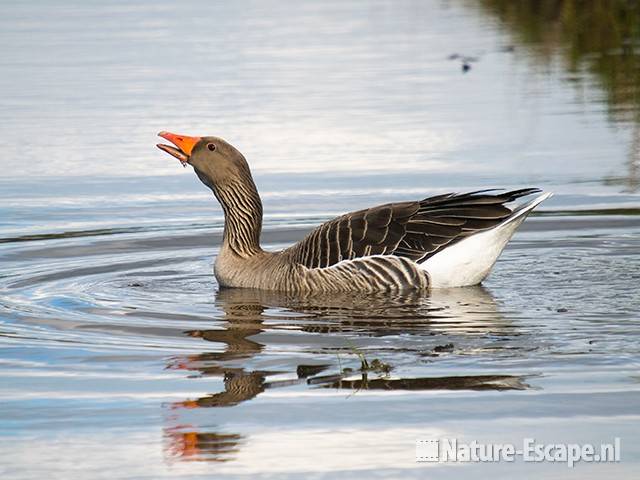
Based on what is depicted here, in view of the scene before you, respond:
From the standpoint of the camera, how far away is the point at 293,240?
1366 cm

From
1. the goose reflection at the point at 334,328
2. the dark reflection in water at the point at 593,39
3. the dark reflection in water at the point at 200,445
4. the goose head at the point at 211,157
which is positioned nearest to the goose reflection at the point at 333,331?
the goose reflection at the point at 334,328

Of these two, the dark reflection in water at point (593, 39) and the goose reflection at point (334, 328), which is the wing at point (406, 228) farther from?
the dark reflection in water at point (593, 39)

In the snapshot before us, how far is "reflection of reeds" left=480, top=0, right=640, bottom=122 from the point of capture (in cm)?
1983

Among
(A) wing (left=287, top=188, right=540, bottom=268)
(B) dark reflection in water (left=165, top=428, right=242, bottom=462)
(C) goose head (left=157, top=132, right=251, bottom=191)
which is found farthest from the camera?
(C) goose head (left=157, top=132, right=251, bottom=191)

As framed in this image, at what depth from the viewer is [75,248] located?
43.2 feet

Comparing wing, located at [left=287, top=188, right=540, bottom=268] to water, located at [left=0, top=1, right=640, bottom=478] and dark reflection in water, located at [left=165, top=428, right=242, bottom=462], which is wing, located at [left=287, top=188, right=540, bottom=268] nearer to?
water, located at [left=0, top=1, right=640, bottom=478]

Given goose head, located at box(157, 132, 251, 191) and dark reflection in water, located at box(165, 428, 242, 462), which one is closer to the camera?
dark reflection in water, located at box(165, 428, 242, 462)

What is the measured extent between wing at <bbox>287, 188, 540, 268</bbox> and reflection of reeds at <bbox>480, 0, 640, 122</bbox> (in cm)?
703

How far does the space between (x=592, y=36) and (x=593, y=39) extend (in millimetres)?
297

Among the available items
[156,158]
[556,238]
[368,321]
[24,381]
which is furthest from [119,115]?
[24,381]

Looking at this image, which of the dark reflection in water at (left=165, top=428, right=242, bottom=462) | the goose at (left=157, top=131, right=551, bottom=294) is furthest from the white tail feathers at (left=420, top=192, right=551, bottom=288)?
the dark reflection in water at (left=165, top=428, right=242, bottom=462)

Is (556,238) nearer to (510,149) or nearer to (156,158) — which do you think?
(510,149)

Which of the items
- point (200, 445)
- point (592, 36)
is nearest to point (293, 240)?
point (200, 445)

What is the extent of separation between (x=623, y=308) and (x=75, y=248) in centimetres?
537
